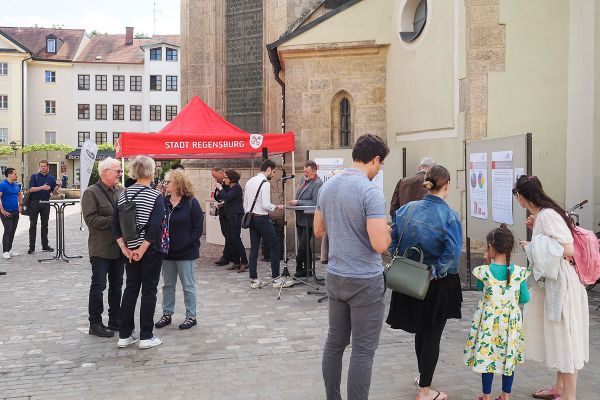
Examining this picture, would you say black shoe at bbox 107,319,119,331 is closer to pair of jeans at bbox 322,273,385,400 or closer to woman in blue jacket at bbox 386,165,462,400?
woman in blue jacket at bbox 386,165,462,400

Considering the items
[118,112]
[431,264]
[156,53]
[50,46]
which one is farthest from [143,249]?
[50,46]

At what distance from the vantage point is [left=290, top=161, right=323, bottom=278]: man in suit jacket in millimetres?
9109

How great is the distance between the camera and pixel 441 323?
4.52m

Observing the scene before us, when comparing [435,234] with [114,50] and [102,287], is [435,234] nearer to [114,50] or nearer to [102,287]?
[102,287]

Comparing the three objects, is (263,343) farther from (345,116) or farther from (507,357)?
(345,116)

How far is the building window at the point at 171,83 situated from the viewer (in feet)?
210

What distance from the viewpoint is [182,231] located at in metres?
6.54

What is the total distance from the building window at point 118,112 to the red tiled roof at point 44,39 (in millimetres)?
6460

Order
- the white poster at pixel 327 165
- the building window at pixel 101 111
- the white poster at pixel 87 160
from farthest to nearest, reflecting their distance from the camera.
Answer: the building window at pixel 101 111, the white poster at pixel 87 160, the white poster at pixel 327 165

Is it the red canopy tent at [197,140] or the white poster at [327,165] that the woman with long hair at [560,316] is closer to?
the white poster at [327,165]

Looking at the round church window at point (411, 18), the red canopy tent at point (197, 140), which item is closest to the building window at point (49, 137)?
the red canopy tent at point (197, 140)

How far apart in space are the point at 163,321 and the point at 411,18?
7686 mm

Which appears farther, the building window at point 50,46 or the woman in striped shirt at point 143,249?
the building window at point 50,46

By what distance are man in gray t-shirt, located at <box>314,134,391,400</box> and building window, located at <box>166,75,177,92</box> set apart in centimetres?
6249
